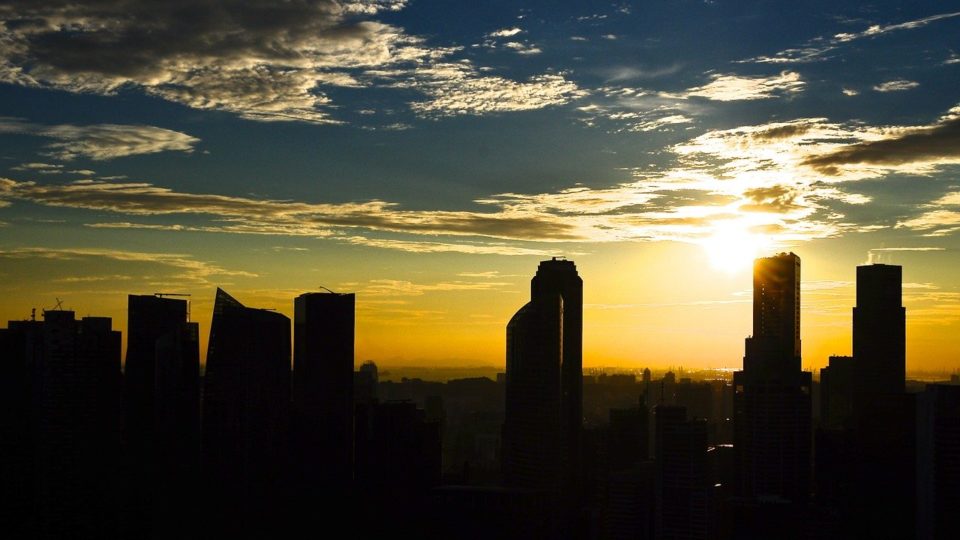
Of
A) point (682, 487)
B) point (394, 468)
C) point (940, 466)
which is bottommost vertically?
point (394, 468)

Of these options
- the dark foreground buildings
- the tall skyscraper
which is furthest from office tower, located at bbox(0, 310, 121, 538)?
the tall skyscraper

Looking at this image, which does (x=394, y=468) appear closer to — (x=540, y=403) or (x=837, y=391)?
(x=540, y=403)

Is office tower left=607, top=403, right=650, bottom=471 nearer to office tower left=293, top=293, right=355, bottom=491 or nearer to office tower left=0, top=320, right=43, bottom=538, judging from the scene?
office tower left=293, top=293, right=355, bottom=491

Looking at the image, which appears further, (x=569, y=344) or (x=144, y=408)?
(x=569, y=344)

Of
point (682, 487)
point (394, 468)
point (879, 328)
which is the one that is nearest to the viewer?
point (682, 487)

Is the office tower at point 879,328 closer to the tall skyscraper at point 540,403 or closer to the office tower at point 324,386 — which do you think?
the tall skyscraper at point 540,403

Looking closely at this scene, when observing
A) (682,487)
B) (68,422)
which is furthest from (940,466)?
(68,422)

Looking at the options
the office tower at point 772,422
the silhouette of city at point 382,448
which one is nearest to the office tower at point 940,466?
the silhouette of city at point 382,448
